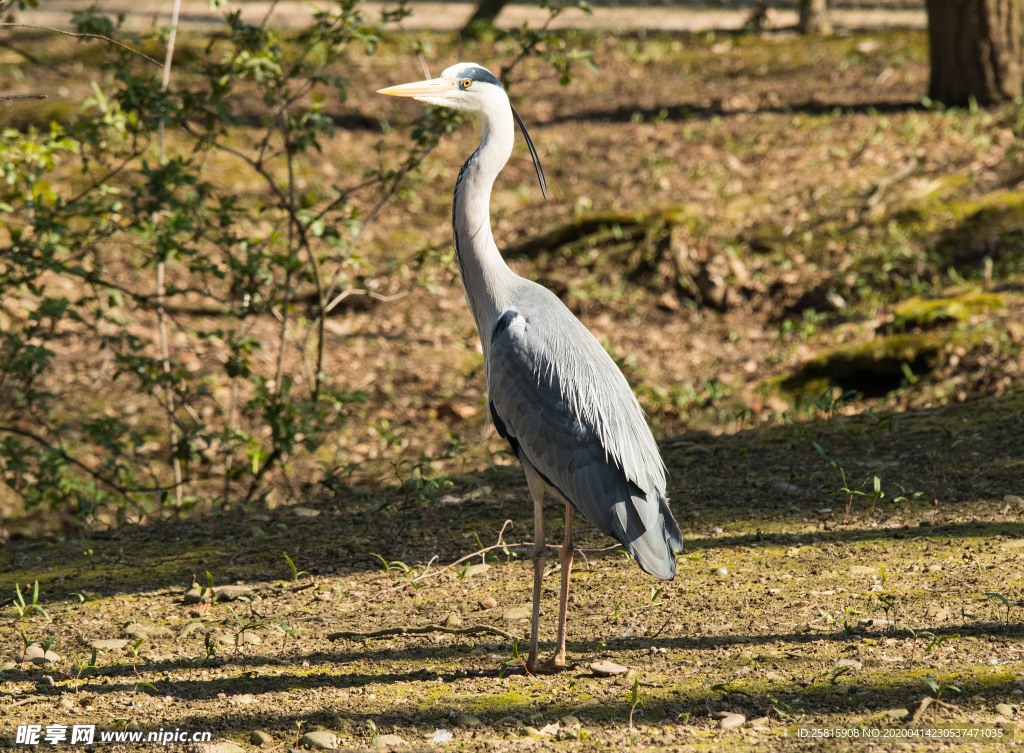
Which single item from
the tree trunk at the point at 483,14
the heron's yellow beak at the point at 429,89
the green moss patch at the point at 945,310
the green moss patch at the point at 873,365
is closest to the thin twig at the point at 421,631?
Result: the heron's yellow beak at the point at 429,89

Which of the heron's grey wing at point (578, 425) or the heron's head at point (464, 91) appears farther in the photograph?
the heron's head at point (464, 91)

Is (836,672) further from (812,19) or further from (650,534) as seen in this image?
(812,19)

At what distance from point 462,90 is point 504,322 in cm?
95

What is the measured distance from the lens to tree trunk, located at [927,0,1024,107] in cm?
894

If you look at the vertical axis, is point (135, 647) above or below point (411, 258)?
below

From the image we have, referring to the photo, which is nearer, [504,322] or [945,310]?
[504,322]

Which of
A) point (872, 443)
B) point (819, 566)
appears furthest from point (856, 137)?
point (819, 566)

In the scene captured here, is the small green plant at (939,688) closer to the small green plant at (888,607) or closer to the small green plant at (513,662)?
the small green plant at (888,607)

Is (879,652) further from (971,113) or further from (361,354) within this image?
(971,113)

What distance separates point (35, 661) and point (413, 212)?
7.06m

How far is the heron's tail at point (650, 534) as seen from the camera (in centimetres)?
319

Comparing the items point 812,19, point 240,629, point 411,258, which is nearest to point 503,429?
A: point 240,629

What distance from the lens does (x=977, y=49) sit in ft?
30.3

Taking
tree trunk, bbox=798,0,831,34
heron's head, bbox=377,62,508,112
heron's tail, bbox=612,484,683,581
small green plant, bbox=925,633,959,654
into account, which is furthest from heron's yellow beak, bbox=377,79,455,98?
tree trunk, bbox=798,0,831,34
